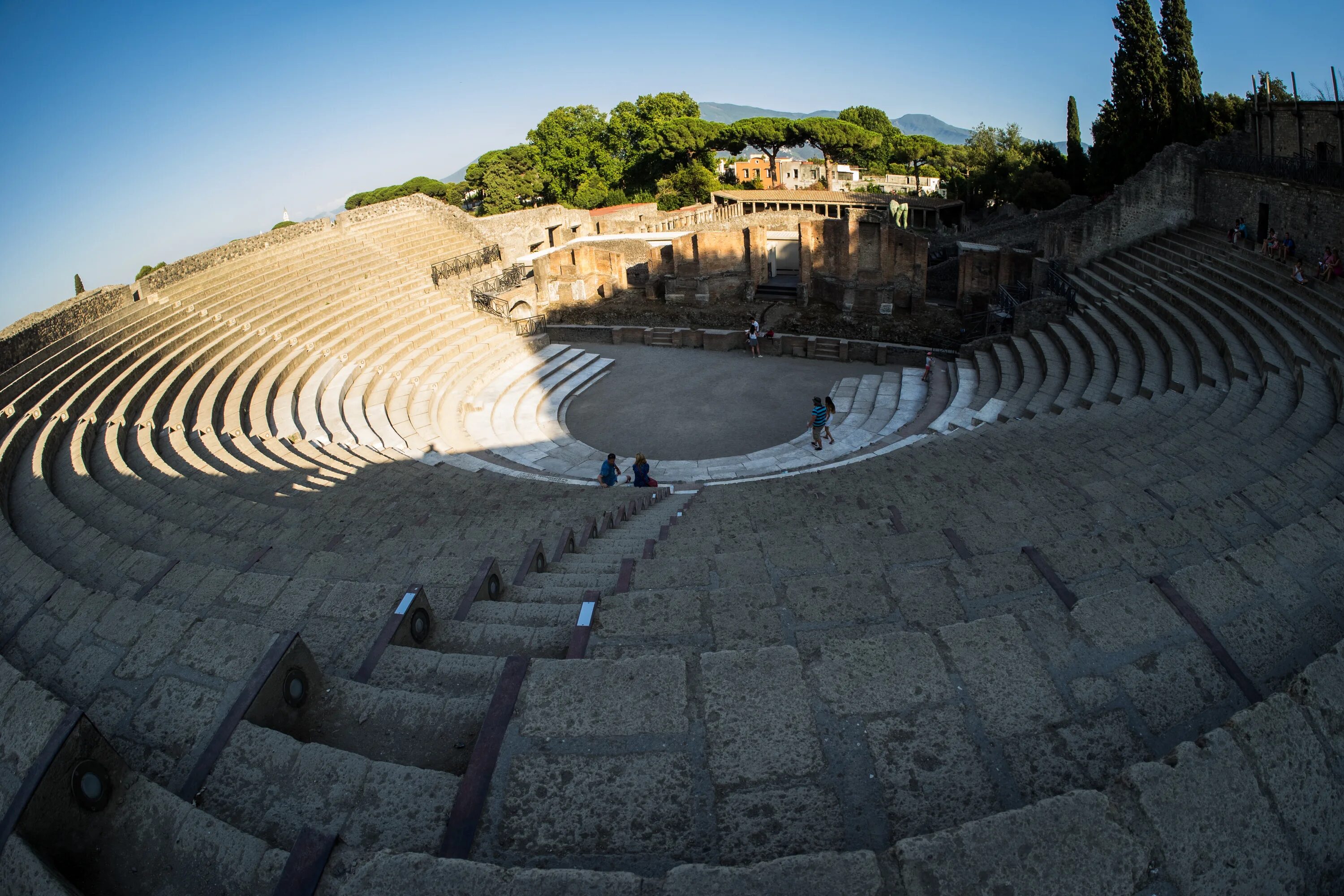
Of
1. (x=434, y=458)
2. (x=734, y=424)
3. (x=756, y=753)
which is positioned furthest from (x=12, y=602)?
(x=734, y=424)

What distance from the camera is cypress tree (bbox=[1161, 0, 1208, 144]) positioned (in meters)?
26.3

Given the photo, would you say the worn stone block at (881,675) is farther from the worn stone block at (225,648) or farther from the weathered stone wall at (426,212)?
the weathered stone wall at (426,212)

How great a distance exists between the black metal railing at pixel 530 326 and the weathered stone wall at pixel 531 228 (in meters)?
6.11

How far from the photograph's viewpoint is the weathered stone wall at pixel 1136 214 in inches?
730

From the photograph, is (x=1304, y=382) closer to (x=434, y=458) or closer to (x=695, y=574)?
(x=695, y=574)

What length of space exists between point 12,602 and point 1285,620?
682 cm

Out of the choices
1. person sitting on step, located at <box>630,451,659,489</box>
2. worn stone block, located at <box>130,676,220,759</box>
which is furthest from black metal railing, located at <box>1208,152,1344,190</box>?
worn stone block, located at <box>130,676,220,759</box>

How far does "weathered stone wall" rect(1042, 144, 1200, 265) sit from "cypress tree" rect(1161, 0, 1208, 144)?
9.86m

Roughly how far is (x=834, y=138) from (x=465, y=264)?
40.3 m

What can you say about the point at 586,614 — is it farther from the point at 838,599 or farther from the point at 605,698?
the point at 838,599

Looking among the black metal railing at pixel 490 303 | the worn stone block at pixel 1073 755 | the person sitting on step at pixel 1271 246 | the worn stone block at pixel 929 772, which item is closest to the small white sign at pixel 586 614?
the worn stone block at pixel 929 772

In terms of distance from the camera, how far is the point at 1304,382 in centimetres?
888

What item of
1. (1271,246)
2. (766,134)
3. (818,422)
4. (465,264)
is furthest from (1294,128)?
(766,134)

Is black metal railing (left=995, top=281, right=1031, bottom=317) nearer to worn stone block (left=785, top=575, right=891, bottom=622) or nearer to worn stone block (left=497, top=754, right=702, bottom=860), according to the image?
worn stone block (left=785, top=575, right=891, bottom=622)
